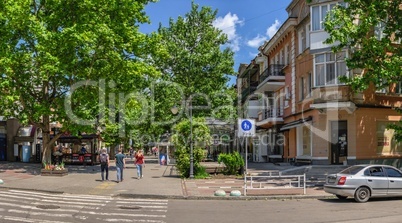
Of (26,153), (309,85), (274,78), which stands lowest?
(26,153)

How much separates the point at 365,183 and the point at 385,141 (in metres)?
13.6

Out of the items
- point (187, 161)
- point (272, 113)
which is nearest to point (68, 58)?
point (187, 161)

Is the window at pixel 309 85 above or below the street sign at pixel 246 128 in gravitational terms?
above

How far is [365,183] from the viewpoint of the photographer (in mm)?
15516

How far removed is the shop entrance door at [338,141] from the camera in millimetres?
27344

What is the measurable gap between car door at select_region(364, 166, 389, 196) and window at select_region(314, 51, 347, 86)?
11545 millimetres

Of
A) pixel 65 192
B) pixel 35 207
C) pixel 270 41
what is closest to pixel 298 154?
pixel 270 41

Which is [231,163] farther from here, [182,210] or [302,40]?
[302,40]

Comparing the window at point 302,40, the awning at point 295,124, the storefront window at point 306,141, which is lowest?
the storefront window at point 306,141

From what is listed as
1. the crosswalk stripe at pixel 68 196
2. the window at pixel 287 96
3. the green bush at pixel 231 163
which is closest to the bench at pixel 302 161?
the window at pixel 287 96

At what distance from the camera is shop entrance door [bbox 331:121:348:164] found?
27.3 m

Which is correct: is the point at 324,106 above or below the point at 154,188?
above

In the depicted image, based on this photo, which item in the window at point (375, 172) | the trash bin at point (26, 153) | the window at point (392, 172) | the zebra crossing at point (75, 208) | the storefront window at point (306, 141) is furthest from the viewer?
the trash bin at point (26, 153)

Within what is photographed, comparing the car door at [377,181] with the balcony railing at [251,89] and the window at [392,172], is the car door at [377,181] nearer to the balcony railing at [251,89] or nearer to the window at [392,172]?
the window at [392,172]
